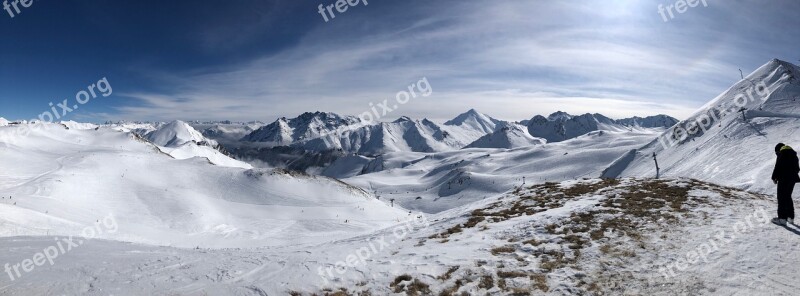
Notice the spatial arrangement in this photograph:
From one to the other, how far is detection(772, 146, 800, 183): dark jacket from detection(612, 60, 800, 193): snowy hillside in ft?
91.8

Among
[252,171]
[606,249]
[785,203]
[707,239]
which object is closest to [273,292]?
[606,249]

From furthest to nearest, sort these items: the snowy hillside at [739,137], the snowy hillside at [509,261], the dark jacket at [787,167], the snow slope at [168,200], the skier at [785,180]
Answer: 1. the snowy hillside at [739,137]
2. the snow slope at [168,200]
3. the dark jacket at [787,167]
4. the skier at [785,180]
5. the snowy hillside at [509,261]

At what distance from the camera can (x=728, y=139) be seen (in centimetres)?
8212

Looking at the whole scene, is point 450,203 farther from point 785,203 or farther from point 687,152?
point 785,203

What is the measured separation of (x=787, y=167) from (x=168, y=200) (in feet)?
175

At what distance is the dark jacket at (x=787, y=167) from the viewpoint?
14032 millimetres

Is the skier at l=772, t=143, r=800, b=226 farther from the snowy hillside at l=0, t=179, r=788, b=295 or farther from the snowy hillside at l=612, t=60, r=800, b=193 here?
the snowy hillside at l=612, t=60, r=800, b=193

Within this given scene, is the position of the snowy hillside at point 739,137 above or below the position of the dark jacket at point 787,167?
below

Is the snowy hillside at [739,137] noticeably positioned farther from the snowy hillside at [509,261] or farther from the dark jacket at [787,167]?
the snowy hillside at [509,261]

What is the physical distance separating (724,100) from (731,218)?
160 meters

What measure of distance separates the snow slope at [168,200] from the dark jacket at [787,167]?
82.7ft

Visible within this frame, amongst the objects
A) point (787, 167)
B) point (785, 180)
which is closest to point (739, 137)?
point (787, 167)

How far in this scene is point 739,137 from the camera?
78.0 m

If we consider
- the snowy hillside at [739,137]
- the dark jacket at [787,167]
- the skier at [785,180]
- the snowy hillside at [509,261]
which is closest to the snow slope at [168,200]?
the snowy hillside at [509,261]
